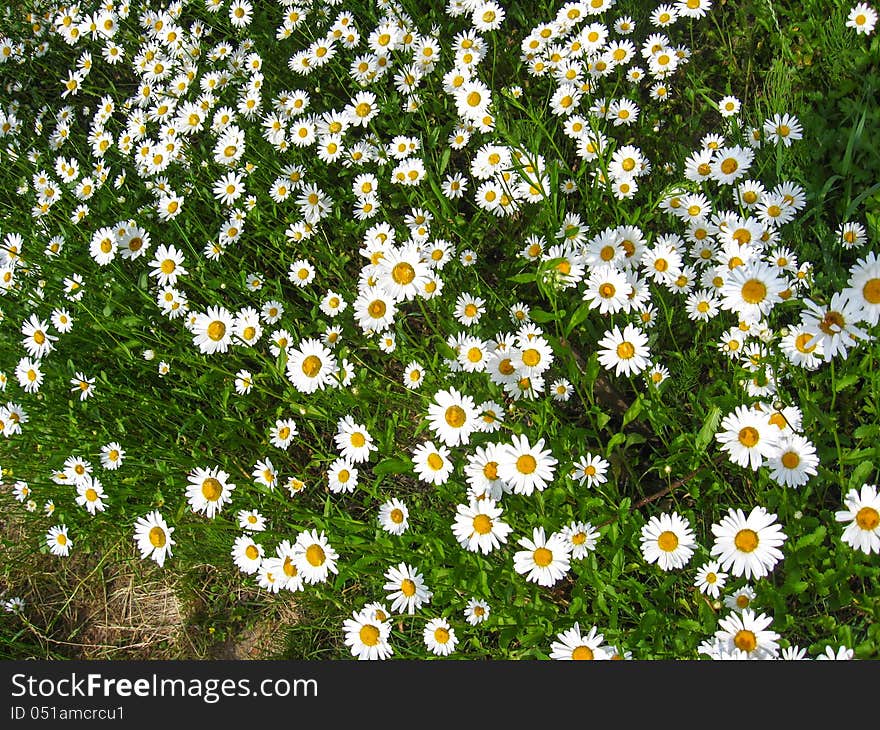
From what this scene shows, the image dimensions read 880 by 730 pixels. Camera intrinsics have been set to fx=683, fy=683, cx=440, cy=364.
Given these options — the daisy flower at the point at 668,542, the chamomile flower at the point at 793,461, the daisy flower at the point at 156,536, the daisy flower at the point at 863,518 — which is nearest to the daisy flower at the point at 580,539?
the daisy flower at the point at 668,542

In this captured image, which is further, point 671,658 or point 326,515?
point 326,515

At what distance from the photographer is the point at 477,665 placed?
2521mm

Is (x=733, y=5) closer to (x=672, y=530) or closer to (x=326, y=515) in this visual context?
(x=672, y=530)

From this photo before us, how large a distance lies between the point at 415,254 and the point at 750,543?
60.1 inches

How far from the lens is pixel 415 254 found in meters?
2.64

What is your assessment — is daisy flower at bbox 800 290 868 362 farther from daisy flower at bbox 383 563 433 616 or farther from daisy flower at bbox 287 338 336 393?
daisy flower at bbox 287 338 336 393

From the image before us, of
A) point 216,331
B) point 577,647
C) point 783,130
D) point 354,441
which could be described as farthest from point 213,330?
point 783,130

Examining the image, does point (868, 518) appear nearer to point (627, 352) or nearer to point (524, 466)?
point (627, 352)

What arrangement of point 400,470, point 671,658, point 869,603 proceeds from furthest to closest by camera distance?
point 400,470
point 671,658
point 869,603

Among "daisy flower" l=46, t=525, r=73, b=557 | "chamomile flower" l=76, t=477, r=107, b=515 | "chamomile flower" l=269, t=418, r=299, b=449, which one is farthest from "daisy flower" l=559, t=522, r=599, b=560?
"daisy flower" l=46, t=525, r=73, b=557

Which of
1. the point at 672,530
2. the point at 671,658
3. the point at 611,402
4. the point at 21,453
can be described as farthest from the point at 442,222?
the point at 21,453

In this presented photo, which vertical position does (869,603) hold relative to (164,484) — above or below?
below

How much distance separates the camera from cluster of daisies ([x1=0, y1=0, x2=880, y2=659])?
2.25m

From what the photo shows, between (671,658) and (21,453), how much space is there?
3190 millimetres
